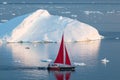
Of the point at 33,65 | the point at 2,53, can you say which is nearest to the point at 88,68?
the point at 33,65

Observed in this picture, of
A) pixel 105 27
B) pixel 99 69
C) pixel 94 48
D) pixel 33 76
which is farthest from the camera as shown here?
pixel 105 27

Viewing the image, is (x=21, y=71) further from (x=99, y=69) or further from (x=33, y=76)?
(x=99, y=69)

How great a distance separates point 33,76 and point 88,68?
12.8ft

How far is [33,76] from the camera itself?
3359 cm

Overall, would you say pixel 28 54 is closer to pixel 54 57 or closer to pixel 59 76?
pixel 54 57

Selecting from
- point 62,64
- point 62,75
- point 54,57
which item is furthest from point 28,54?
point 62,75

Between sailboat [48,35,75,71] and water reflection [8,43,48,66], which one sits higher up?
sailboat [48,35,75,71]

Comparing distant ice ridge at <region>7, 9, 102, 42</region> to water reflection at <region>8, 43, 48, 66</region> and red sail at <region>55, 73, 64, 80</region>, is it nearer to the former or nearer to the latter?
water reflection at <region>8, 43, 48, 66</region>

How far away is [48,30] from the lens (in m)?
45.9

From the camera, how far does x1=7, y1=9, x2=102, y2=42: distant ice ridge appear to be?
45.5 meters

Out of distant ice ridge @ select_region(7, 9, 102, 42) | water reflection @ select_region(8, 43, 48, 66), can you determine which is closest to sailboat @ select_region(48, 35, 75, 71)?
water reflection @ select_region(8, 43, 48, 66)

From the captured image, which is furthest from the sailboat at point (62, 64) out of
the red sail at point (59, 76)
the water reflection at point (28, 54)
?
the water reflection at point (28, 54)

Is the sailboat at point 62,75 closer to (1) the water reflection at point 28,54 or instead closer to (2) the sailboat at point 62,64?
(2) the sailboat at point 62,64

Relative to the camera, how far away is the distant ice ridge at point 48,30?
1793 inches
